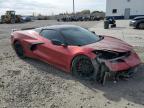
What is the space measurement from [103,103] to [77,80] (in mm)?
1369

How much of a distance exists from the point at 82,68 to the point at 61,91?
0.87 m

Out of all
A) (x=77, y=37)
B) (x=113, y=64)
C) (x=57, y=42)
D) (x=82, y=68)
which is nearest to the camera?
(x=113, y=64)

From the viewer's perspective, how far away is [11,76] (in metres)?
6.04

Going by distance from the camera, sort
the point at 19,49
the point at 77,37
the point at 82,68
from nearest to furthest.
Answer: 1. the point at 82,68
2. the point at 77,37
3. the point at 19,49

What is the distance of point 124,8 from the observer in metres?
48.2

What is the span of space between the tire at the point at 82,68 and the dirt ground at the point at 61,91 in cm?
15

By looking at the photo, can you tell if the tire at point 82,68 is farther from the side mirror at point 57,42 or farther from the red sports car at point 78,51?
the side mirror at point 57,42

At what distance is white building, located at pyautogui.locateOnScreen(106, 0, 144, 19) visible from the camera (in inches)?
1857

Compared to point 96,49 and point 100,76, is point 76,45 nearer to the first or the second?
point 96,49

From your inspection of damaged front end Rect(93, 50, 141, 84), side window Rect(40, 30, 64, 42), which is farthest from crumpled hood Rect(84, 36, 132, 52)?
side window Rect(40, 30, 64, 42)

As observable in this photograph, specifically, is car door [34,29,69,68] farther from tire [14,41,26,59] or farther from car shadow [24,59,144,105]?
tire [14,41,26,59]

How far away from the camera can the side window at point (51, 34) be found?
21.0ft

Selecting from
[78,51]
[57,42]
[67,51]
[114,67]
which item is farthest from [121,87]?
[57,42]

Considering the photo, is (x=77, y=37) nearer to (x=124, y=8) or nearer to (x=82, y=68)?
(x=82, y=68)
